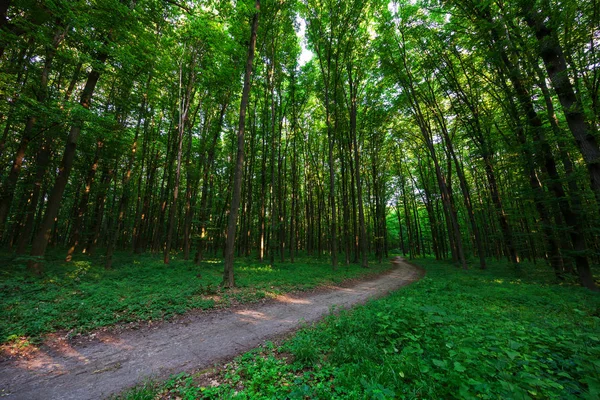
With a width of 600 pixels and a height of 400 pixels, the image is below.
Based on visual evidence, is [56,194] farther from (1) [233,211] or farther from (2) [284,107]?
(2) [284,107]

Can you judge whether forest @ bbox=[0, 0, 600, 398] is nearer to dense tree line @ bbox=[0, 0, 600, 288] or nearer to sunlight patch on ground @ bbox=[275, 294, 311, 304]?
dense tree line @ bbox=[0, 0, 600, 288]

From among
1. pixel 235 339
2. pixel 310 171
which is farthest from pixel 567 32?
pixel 310 171

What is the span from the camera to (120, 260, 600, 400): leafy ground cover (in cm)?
247

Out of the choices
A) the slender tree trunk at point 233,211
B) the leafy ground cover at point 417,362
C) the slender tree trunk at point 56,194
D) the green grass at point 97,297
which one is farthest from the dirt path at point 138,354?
the slender tree trunk at point 56,194

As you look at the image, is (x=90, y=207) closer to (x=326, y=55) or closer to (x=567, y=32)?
(x=326, y=55)

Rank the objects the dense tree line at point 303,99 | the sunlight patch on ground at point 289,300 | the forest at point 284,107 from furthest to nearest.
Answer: the sunlight patch on ground at point 289,300, the dense tree line at point 303,99, the forest at point 284,107

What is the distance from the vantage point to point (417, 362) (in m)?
3.17

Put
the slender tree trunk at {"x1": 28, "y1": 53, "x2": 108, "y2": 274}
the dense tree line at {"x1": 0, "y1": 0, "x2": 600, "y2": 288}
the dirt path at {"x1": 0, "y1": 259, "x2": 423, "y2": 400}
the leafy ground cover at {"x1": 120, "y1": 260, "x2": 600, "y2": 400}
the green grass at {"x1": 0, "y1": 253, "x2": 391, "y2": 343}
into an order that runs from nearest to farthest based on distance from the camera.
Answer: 1. the leafy ground cover at {"x1": 120, "y1": 260, "x2": 600, "y2": 400}
2. the dirt path at {"x1": 0, "y1": 259, "x2": 423, "y2": 400}
3. the green grass at {"x1": 0, "y1": 253, "x2": 391, "y2": 343}
4. the dense tree line at {"x1": 0, "y1": 0, "x2": 600, "y2": 288}
5. the slender tree trunk at {"x1": 28, "y1": 53, "x2": 108, "y2": 274}

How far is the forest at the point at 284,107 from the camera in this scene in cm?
720

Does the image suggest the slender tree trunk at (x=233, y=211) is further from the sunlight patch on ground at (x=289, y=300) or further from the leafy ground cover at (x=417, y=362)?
the leafy ground cover at (x=417, y=362)

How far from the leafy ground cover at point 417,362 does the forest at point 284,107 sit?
588 mm

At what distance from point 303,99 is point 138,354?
798 inches

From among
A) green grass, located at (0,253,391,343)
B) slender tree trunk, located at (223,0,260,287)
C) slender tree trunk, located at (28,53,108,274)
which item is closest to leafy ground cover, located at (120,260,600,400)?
green grass, located at (0,253,391,343)

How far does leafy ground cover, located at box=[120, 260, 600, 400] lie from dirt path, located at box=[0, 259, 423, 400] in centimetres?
54
